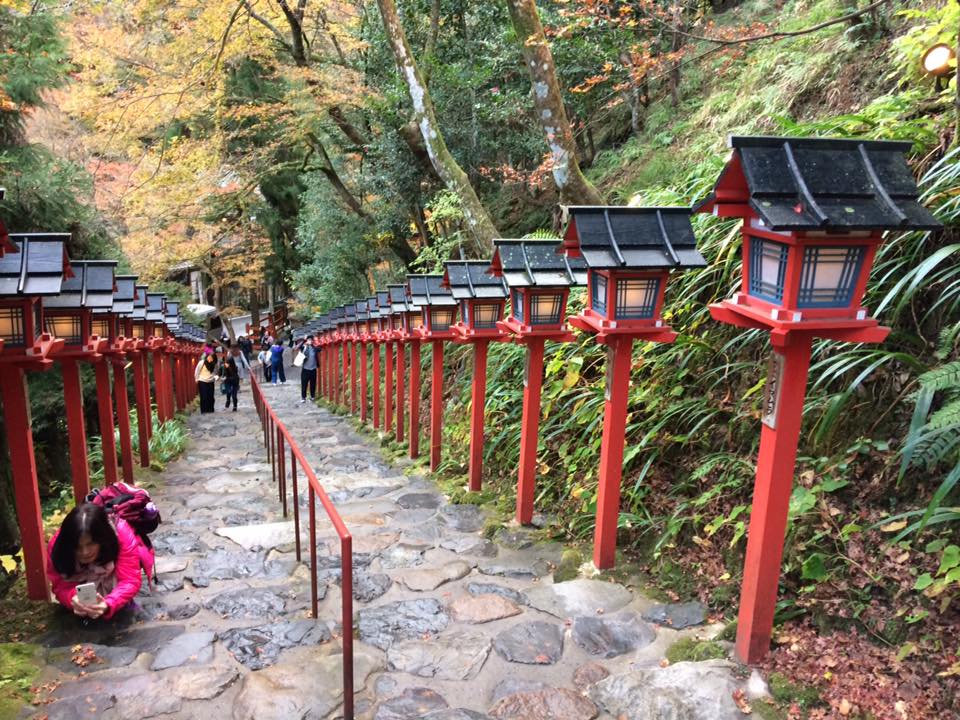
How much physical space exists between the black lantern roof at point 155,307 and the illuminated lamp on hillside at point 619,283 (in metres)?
8.04

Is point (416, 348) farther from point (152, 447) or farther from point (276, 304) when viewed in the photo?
point (276, 304)

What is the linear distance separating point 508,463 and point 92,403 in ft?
27.4

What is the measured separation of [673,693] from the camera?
3.26m

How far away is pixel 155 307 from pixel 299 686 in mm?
9075

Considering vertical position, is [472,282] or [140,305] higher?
[472,282]

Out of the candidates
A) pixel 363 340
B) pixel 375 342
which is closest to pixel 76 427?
pixel 375 342

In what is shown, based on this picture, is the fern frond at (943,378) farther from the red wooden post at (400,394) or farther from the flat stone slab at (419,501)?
the red wooden post at (400,394)

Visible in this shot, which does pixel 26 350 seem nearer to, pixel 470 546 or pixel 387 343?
pixel 470 546

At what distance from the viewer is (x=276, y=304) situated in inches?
1556

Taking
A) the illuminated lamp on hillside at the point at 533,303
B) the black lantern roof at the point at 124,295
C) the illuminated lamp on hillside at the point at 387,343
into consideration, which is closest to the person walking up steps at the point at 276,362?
the illuminated lamp on hillside at the point at 387,343

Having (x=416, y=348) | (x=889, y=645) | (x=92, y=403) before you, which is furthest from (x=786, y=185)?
(x=92, y=403)

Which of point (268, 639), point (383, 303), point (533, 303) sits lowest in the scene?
point (268, 639)

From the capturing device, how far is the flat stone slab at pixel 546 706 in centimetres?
328

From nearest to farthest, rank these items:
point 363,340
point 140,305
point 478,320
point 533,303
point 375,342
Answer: point 533,303 < point 478,320 < point 140,305 < point 375,342 < point 363,340
